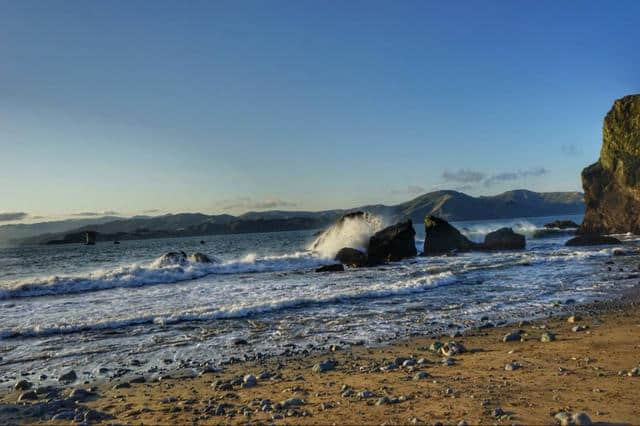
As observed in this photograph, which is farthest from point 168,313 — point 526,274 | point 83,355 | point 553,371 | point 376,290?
point 526,274

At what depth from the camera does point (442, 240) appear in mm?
48250

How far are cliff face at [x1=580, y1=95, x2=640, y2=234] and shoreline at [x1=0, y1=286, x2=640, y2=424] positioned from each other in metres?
61.2

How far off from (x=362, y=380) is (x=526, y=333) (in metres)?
5.31

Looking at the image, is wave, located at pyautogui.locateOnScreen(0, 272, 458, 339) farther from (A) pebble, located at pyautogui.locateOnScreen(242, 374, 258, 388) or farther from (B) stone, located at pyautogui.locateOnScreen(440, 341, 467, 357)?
(B) stone, located at pyautogui.locateOnScreen(440, 341, 467, 357)

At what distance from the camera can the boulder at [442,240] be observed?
47688 millimetres

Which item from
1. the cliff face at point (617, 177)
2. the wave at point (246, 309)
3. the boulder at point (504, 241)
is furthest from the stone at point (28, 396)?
the cliff face at point (617, 177)

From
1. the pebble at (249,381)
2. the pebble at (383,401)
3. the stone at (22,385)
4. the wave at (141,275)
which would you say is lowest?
the wave at (141,275)

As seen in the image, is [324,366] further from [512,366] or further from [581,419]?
[581,419]

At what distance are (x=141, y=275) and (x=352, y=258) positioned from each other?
15.9m

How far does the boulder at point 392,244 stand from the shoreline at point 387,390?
28071mm

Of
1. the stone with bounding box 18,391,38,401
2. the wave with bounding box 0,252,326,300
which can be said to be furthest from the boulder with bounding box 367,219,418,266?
the stone with bounding box 18,391,38,401

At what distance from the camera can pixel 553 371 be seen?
777 centimetres

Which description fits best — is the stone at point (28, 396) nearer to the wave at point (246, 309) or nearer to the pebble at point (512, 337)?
the wave at point (246, 309)

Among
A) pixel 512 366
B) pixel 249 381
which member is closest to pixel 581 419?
pixel 512 366
